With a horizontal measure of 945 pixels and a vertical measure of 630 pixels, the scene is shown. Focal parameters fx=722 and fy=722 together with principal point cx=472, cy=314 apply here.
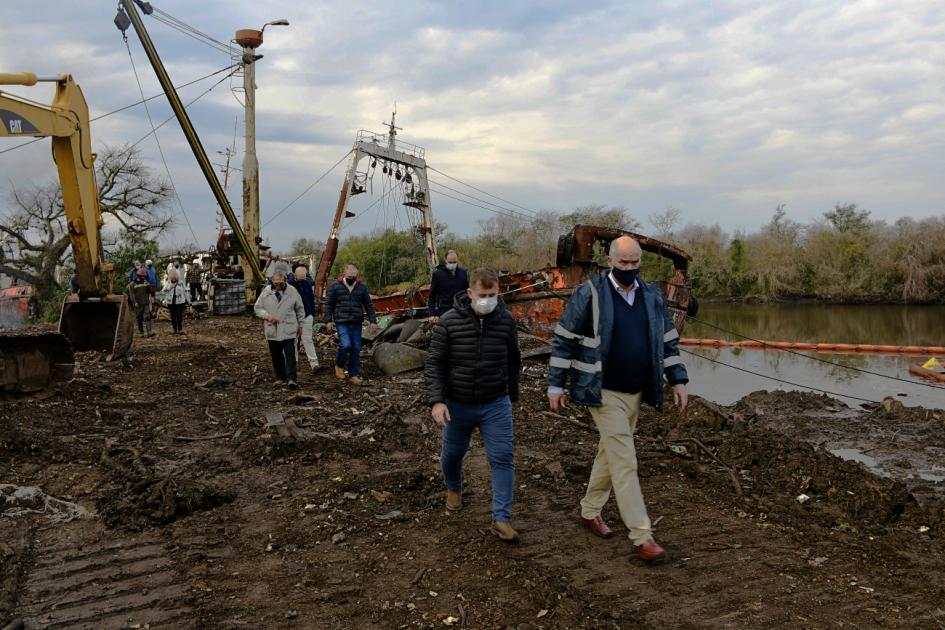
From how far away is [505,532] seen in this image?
4.67 meters

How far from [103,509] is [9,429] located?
265 centimetres

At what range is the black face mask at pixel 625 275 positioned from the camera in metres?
4.44

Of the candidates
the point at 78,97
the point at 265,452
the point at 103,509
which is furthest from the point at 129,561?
the point at 78,97

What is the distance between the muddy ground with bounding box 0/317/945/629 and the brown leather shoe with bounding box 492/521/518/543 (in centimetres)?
7

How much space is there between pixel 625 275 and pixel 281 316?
20.2 feet

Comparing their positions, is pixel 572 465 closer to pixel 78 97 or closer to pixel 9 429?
pixel 9 429

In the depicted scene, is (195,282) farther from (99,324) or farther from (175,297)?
(99,324)

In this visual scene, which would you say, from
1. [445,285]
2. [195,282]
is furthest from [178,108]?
[195,282]

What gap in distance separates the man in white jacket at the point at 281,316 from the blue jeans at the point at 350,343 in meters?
0.68

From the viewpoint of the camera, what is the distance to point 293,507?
5375 millimetres

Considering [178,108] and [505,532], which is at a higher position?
[178,108]

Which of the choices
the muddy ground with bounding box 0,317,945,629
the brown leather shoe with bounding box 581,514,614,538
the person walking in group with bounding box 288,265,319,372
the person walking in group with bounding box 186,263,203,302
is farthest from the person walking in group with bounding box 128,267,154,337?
the brown leather shoe with bounding box 581,514,614,538

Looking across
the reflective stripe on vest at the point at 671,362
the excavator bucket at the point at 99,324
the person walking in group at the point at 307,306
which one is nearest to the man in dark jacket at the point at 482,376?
the reflective stripe on vest at the point at 671,362

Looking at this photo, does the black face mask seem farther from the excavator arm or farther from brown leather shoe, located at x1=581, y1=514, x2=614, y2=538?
the excavator arm
